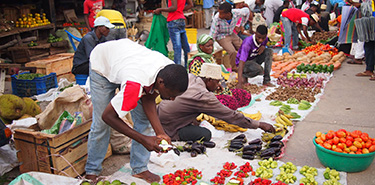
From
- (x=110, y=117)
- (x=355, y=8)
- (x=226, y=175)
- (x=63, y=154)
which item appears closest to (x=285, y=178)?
(x=226, y=175)

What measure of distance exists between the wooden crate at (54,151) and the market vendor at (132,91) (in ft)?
0.74

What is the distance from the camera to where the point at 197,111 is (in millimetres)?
4047

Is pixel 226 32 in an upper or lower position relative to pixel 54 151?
upper

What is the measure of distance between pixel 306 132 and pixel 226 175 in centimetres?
167

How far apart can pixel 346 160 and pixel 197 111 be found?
66.7 inches

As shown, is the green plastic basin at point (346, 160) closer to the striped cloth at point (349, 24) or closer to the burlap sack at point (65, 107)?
the burlap sack at point (65, 107)

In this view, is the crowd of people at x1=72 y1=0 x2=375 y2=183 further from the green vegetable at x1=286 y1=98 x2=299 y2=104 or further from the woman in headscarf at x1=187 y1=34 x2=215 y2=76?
the green vegetable at x1=286 y1=98 x2=299 y2=104

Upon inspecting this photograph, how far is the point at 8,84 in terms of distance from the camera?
7.14 meters

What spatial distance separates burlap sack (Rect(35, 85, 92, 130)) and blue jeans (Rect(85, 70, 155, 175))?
75 cm

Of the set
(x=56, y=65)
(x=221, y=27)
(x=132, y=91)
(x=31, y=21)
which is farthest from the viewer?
(x=31, y=21)

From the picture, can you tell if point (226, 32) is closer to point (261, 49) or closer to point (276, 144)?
point (261, 49)

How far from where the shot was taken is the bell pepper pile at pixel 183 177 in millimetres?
3266

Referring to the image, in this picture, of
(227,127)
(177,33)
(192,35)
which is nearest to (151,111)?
(227,127)

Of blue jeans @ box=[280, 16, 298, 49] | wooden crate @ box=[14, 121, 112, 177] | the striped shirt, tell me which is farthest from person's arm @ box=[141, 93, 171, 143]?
blue jeans @ box=[280, 16, 298, 49]
